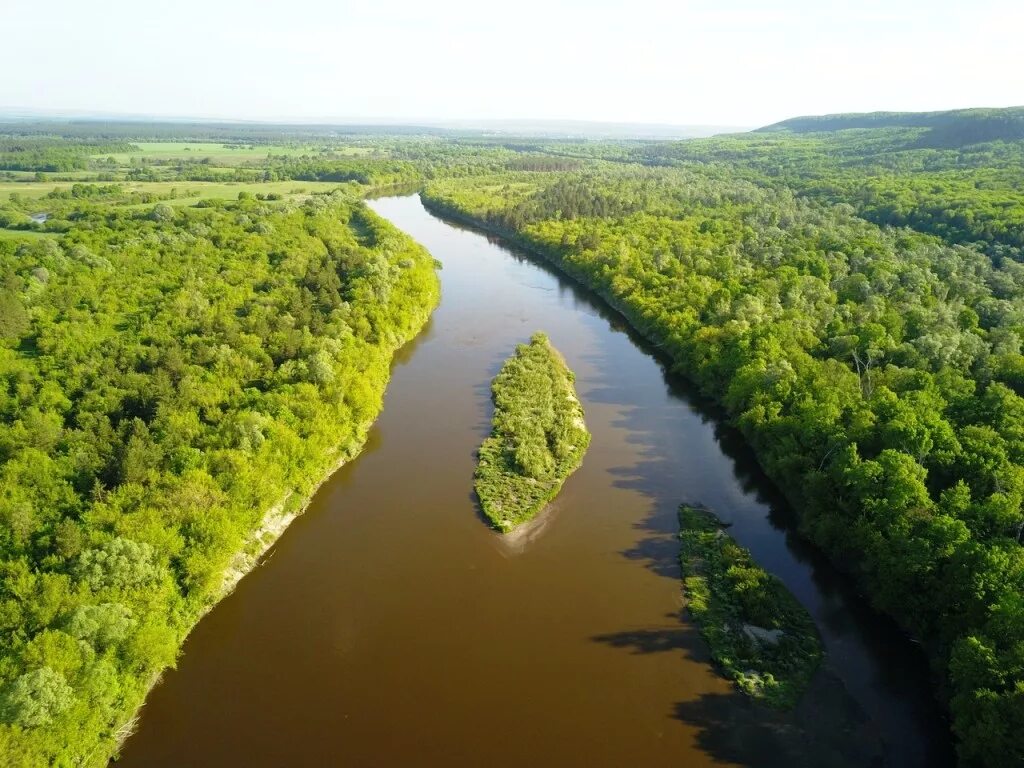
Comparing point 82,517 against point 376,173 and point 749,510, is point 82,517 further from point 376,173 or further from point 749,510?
point 376,173

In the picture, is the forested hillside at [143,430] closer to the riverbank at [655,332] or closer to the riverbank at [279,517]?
the riverbank at [279,517]

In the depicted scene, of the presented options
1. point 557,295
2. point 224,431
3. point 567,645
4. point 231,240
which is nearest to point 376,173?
point 231,240

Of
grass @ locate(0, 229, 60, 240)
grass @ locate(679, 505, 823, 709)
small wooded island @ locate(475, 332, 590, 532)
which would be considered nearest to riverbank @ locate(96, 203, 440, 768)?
small wooded island @ locate(475, 332, 590, 532)

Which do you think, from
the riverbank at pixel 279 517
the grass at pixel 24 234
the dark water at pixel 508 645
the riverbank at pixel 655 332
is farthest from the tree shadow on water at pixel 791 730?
the grass at pixel 24 234

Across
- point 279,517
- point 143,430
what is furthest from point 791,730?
point 143,430

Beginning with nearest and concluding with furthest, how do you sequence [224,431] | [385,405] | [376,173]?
[224,431], [385,405], [376,173]

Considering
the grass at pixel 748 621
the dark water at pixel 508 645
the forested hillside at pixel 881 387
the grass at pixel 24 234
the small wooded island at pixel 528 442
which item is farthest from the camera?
the grass at pixel 24 234
